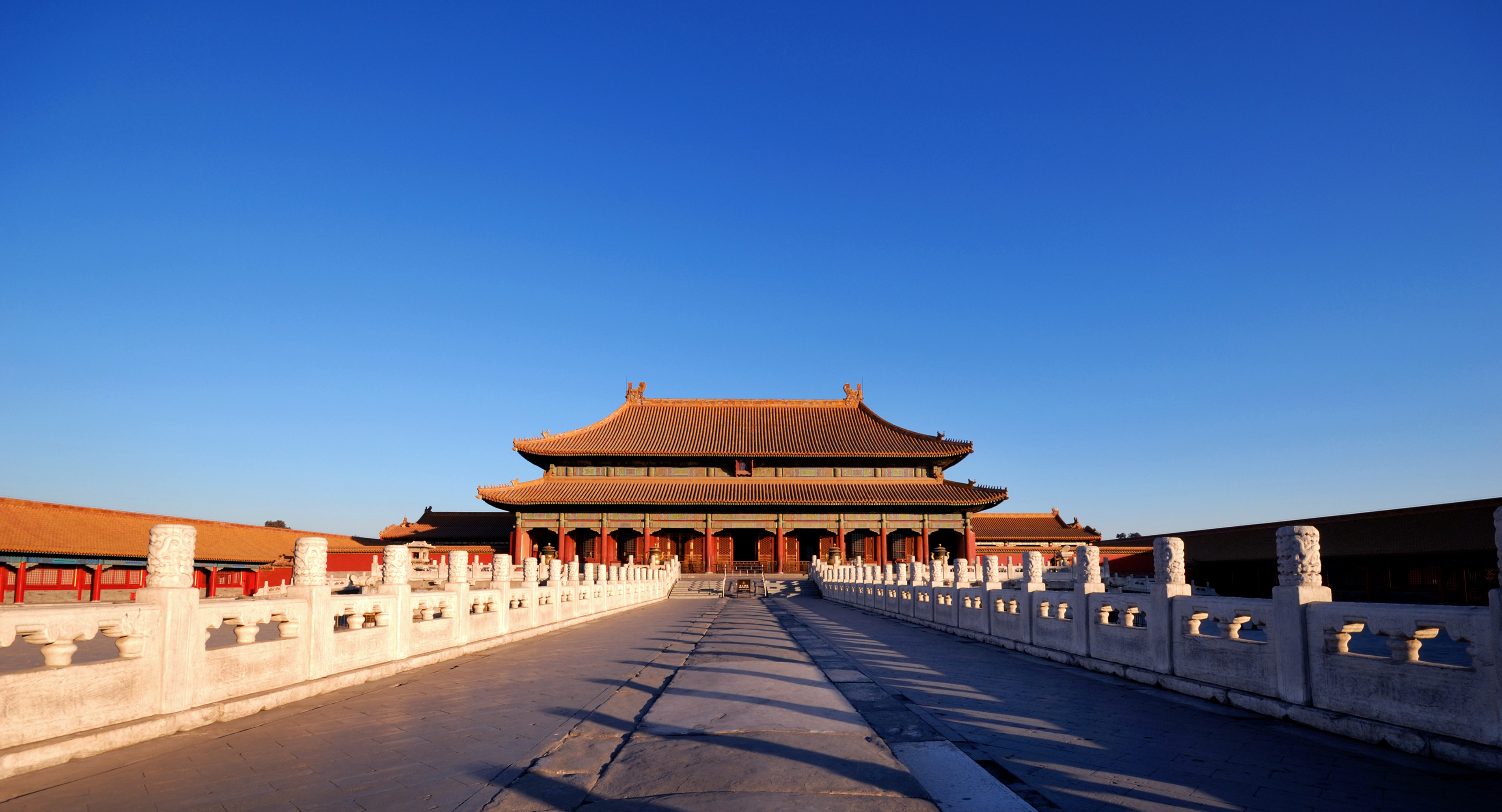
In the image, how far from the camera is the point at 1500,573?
14.8ft

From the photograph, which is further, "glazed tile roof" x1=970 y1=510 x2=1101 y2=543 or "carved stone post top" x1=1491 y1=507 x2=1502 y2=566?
"glazed tile roof" x1=970 y1=510 x2=1101 y2=543

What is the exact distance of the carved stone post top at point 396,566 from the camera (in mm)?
9172

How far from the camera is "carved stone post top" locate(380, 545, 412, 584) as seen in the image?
9.17 metres

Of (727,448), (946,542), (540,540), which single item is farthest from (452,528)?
(946,542)

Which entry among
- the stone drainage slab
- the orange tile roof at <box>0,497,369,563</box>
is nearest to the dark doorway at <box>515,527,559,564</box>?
the orange tile roof at <box>0,497,369,563</box>

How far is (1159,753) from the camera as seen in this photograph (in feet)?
15.2

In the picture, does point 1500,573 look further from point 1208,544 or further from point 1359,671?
point 1208,544

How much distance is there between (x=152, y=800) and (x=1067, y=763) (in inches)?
178

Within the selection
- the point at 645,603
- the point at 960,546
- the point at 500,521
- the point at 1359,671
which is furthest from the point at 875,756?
the point at 500,521

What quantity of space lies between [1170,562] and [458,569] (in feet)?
29.2

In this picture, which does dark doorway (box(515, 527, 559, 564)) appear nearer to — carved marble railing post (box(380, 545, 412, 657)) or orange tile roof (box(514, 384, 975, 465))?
orange tile roof (box(514, 384, 975, 465))

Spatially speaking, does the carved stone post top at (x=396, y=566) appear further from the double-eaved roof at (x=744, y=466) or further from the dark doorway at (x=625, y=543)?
the dark doorway at (x=625, y=543)

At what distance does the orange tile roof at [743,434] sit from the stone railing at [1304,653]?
33755 millimetres

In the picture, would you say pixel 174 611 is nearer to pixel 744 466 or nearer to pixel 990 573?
pixel 990 573
